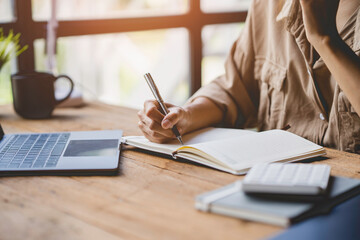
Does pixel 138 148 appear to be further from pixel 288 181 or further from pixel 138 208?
pixel 288 181

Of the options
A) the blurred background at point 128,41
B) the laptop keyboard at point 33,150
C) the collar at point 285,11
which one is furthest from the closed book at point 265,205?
the blurred background at point 128,41

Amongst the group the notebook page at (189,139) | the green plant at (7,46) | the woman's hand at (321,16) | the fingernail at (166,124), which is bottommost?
the notebook page at (189,139)

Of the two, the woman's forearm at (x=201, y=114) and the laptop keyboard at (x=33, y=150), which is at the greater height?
the woman's forearm at (x=201, y=114)

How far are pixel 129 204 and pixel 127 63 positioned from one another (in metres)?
2.10

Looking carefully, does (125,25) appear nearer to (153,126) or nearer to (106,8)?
(106,8)

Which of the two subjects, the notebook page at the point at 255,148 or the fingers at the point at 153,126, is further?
the fingers at the point at 153,126

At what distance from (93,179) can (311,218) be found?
1.40 feet

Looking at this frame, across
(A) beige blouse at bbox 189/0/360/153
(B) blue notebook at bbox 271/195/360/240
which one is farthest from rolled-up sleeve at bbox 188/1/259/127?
(B) blue notebook at bbox 271/195/360/240

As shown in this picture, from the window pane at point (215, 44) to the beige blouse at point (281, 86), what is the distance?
48.6 inches

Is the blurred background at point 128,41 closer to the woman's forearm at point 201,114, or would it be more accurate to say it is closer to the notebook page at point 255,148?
the woman's forearm at point 201,114

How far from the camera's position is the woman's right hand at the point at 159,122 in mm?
1086

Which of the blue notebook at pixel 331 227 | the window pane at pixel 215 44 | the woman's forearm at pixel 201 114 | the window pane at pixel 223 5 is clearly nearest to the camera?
the blue notebook at pixel 331 227

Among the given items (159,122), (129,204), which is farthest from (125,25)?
(129,204)

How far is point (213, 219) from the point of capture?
0.68 metres
